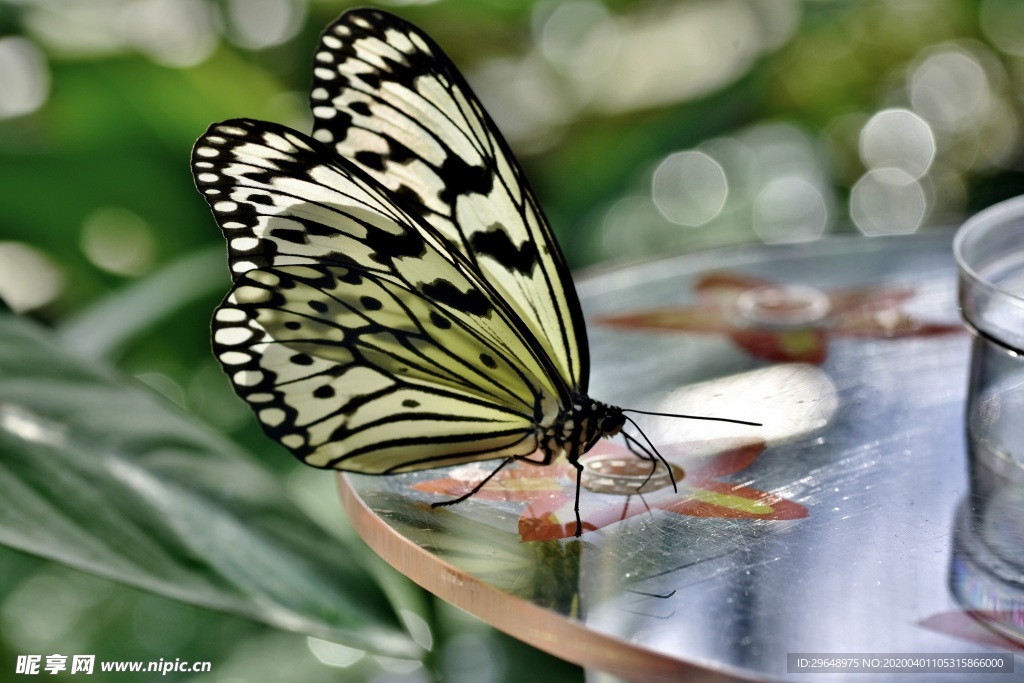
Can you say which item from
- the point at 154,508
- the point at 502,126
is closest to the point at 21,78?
the point at 502,126

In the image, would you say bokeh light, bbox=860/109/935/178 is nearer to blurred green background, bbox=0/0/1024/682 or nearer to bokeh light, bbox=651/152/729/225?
blurred green background, bbox=0/0/1024/682

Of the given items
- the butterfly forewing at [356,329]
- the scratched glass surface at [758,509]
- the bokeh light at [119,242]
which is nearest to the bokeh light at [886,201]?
the scratched glass surface at [758,509]

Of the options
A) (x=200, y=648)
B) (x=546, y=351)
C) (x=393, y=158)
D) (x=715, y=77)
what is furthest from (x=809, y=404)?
(x=715, y=77)

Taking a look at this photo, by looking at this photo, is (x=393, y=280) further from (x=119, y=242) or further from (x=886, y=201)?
(x=886, y=201)

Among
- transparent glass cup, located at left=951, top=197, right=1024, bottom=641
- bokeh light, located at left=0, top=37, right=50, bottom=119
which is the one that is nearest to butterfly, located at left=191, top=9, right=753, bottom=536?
transparent glass cup, located at left=951, top=197, right=1024, bottom=641

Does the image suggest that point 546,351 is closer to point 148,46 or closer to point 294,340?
point 294,340

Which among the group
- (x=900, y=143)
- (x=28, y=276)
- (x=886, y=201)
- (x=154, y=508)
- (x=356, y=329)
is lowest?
(x=886, y=201)

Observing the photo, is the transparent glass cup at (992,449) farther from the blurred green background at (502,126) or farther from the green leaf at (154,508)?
the blurred green background at (502,126)
